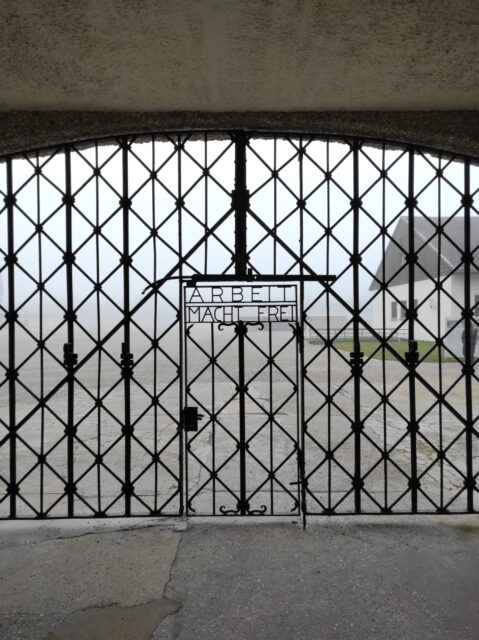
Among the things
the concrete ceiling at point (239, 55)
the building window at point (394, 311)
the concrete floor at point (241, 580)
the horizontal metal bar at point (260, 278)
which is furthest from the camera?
the building window at point (394, 311)

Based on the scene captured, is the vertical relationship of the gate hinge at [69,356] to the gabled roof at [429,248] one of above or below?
below

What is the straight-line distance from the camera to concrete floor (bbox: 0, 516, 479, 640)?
2371 mm

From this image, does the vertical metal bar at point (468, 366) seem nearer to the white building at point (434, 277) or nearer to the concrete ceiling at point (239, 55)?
the concrete ceiling at point (239, 55)

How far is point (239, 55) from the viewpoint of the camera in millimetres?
2609

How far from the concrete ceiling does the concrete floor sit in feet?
11.7

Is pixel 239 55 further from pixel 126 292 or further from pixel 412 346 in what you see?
pixel 412 346

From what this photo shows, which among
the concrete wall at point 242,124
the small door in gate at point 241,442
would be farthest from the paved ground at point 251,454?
the concrete wall at point 242,124

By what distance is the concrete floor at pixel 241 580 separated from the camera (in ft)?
7.78

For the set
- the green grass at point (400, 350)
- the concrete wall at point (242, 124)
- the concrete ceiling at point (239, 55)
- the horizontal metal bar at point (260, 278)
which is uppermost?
the concrete ceiling at point (239, 55)

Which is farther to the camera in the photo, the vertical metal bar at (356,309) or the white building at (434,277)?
the white building at (434,277)

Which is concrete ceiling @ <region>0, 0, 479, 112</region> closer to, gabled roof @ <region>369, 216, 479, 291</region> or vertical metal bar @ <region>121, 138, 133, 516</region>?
vertical metal bar @ <region>121, 138, 133, 516</region>

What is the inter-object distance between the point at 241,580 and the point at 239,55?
361 cm

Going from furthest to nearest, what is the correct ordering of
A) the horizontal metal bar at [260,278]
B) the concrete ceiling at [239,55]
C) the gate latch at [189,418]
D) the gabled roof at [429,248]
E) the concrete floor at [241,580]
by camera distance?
the gabled roof at [429,248] → the gate latch at [189,418] → the horizontal metal bar at [260,278] → the concrete floor at [241,580] → the concrete ceiling at [239,55]

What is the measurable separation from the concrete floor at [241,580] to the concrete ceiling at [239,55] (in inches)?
140
